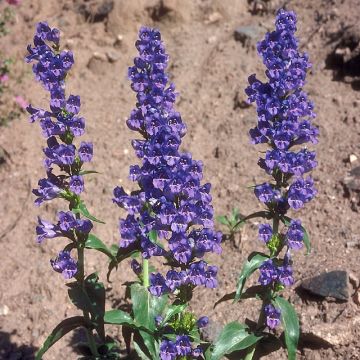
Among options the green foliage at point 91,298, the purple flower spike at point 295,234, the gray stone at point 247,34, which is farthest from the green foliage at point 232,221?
the gray stone at point 247,34

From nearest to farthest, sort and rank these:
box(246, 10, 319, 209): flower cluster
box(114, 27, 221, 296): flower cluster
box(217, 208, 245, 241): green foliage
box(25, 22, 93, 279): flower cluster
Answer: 1. box(114, 27, 221, 296): flower cluster
2. box(246, 10, 319, 209): flower cluster
3. box(25, 22, 93, 279): flower cluster
4. box(217, 208, 245, 241): green foliage

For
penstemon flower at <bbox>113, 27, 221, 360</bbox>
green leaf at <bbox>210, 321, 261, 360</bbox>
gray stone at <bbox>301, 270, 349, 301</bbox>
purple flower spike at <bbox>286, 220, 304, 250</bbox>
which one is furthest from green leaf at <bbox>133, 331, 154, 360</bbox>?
gray stone at <bbox>301, 270, 349, 301</bbox>

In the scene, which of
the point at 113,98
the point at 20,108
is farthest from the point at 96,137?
the point at 20,108

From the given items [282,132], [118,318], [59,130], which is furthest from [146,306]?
[282,132]

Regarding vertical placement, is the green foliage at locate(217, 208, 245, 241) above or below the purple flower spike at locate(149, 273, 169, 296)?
above

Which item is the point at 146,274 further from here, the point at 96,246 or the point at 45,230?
the point at 45,230

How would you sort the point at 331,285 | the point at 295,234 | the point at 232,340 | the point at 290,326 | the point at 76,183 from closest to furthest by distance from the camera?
the point at 295,234 → the point at 76,183 → the point at 290,326 → the point at 232,340 → the point at 331,285

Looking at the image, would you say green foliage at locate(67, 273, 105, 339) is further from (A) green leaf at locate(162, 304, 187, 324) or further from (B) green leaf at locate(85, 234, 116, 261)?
(A) green leaf at locate(162, 304, 187, 324)
